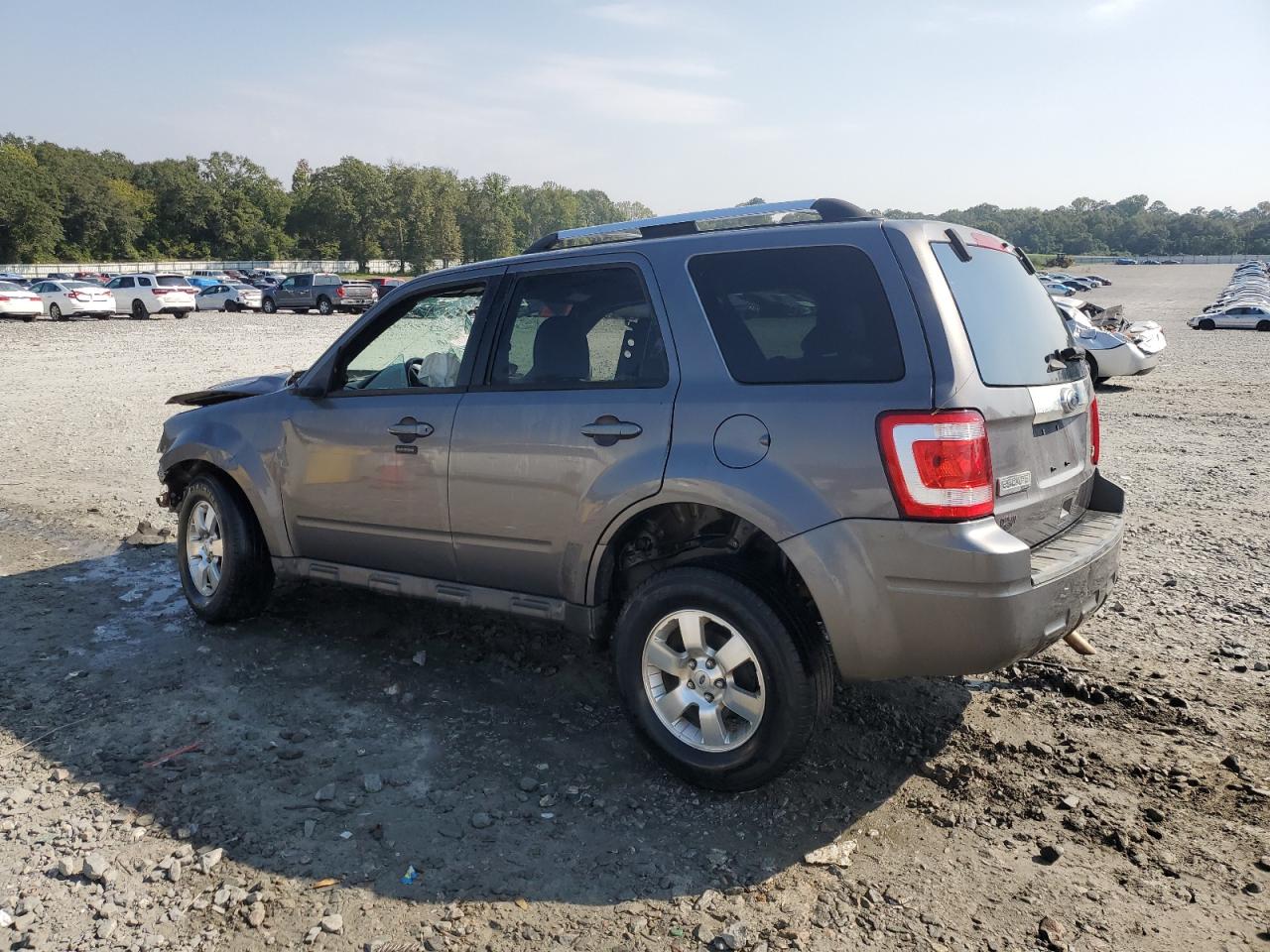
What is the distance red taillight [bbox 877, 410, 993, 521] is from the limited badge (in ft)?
0.40

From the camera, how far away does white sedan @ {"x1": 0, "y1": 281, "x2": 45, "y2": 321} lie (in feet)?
112

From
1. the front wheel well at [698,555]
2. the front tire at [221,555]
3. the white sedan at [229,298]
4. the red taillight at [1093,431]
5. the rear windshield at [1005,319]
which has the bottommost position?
the white sedan at [229,298]

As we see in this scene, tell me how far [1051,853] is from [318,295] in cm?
4408

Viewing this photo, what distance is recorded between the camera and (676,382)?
3.84 metres

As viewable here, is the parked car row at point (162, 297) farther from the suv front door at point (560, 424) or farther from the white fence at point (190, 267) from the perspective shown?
the white fence at point (190, 267)

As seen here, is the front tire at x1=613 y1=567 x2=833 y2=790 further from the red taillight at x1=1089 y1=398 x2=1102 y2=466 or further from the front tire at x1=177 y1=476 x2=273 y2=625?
the front tire at x1=177 y1=476 x2=273 y2=625

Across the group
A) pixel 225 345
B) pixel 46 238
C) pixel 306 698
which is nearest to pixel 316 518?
pixel 306 698

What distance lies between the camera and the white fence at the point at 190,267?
279ft

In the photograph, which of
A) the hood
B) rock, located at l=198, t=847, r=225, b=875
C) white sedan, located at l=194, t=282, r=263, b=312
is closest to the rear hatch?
rock, located at l=198, t=847, r=225, b=875

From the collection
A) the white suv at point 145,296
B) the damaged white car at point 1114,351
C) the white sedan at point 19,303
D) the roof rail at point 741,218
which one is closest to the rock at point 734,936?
the roof rail at point 741,218

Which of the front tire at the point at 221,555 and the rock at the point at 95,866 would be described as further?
the front tire at the point at 221,555

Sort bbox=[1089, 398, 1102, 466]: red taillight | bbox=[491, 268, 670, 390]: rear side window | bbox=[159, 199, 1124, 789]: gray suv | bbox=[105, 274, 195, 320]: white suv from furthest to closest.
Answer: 1. bbox=[105, 274, 195, 320]: white suv
2. bbox=[1089, 398, 1102, 466]: red taillight
3. bbox=[491, 268, 670, 390]: rear side window
4. bbox=[159, 199, 1124, 789]: gray suv

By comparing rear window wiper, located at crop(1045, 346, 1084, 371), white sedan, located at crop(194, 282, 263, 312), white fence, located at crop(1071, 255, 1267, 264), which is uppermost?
rear window wiper, located at crop(1045, 346, 1084, 371)

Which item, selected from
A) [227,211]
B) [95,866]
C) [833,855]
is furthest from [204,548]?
[227,211]
